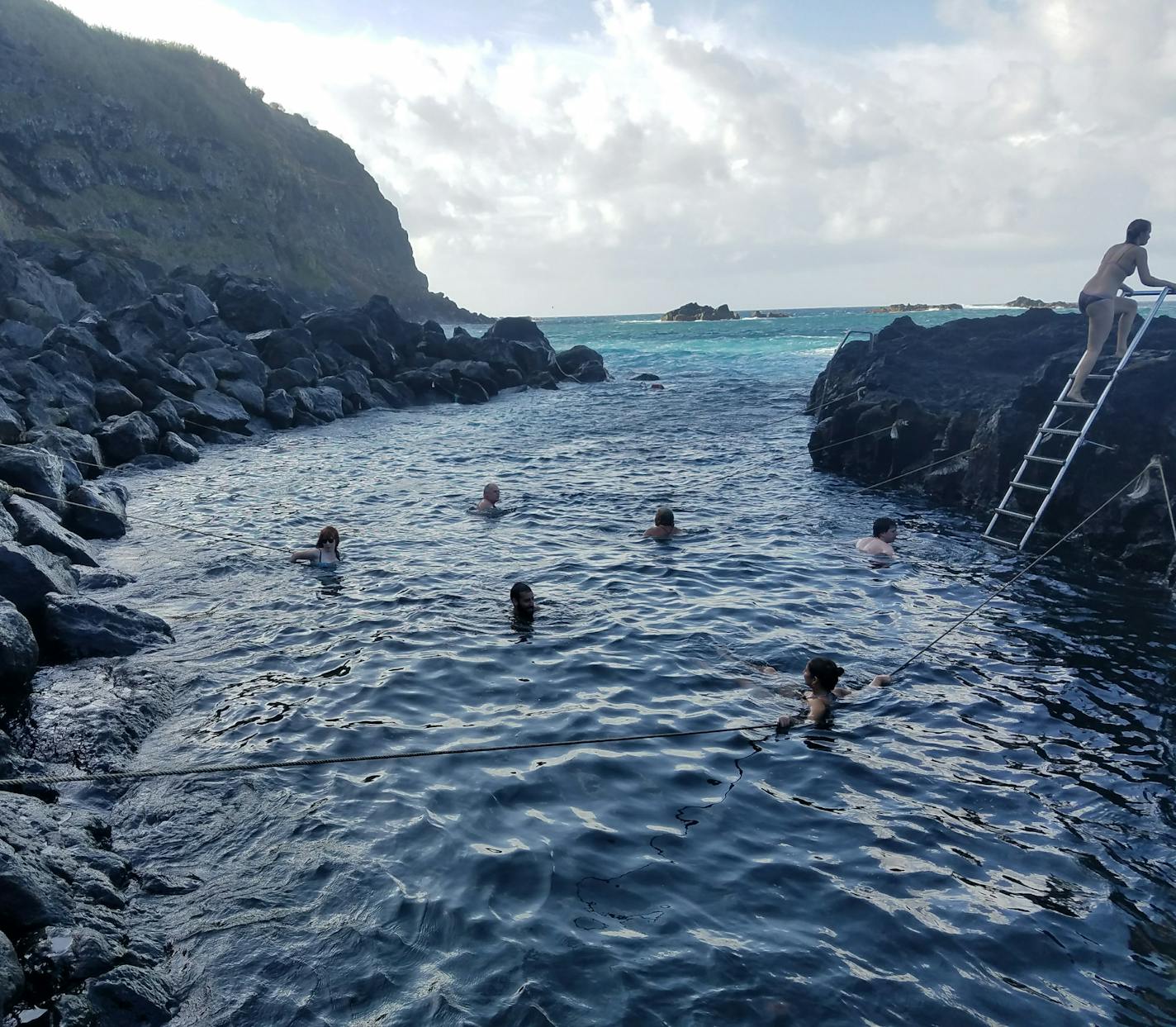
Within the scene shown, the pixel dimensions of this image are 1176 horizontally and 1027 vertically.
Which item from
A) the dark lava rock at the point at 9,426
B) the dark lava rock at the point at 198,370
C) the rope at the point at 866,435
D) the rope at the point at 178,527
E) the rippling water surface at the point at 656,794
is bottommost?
the rippling water surface at the point at 656,794

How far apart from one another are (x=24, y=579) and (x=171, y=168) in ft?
Result: 309

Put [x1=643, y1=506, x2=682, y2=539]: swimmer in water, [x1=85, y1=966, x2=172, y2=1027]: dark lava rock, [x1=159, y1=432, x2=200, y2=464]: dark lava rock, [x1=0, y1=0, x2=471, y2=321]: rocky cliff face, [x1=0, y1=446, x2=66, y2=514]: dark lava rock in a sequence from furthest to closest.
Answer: [x1=0, y1=0, x2=471, y2=321]: rocky cliff face
[x1=159, y1=432, x2=200, y2=464]: dark lava rock
[x1=643, y1=506, x2=682, y2=539]: swimmer in water
[x1=0, y1=446, x2=66, y2=514]: dark lava rock
[x1=85, y1=966, x2=172, y2=1027]: dark lava rock

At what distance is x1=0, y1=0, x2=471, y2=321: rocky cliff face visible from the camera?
68.6m

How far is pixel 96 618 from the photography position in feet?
31.6

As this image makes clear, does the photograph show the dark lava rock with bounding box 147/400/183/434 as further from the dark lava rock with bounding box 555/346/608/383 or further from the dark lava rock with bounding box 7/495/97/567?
the dark lava rock with bounding box 555/346/608/383

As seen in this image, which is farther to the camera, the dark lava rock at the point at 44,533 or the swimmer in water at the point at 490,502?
the swimmer in water at the point at 490,502

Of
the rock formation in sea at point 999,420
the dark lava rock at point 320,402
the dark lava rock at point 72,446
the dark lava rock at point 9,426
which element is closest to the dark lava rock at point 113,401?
the dark lava rock at point 72,446

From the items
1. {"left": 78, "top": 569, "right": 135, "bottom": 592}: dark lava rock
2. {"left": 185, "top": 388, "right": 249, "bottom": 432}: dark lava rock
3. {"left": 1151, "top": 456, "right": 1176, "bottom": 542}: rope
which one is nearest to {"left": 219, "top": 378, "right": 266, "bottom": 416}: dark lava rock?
{"left": 185, "top": 388, "right": 249, "bottom": 432}: dark lava rock

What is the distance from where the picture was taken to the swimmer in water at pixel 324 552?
13.6m

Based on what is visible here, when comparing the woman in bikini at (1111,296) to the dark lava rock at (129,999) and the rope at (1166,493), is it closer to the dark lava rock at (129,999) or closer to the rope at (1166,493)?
the rope at (1166,493)

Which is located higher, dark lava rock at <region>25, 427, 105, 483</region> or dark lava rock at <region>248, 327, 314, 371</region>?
dark lava rock at <region>248, 327, 314, 371</region>

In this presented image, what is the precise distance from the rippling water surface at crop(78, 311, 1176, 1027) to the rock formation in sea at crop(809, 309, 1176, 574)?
62.4 inches

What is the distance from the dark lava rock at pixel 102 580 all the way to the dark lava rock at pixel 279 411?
60.6 ft

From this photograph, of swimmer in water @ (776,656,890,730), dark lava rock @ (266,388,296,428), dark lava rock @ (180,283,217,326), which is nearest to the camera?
swimmer in water @ (776,656,890,730)
